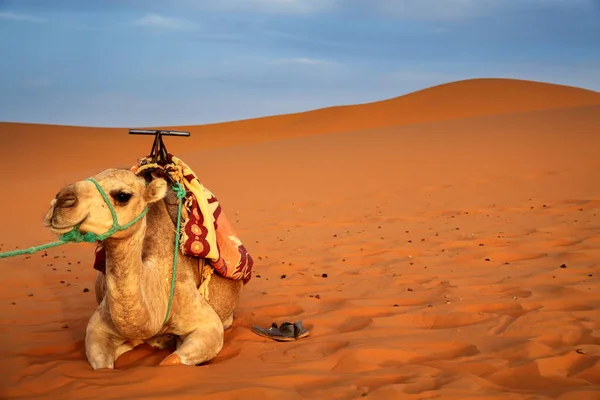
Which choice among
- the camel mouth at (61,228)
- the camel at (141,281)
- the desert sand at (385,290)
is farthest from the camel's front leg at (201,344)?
the camel mouth at (61,228)

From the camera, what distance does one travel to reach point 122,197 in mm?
3857

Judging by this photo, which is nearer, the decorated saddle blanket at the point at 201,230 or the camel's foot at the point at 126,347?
the camel's foot at the point at 126,347

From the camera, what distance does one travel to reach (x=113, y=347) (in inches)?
189

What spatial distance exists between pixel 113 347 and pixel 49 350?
740 millimetres

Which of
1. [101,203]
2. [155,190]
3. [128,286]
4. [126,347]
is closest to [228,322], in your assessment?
[126,347]

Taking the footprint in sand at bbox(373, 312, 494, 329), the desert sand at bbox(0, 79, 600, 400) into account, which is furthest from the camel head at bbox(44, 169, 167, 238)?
the footprint in sand at bbox(373, 312, 494, 329)

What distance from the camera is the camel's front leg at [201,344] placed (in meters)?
4.58

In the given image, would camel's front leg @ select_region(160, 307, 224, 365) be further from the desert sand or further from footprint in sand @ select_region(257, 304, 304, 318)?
footprint in sand @ select_region(257, 304, 304, 318)

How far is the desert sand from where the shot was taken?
428 cm

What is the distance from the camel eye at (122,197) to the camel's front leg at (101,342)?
3.89 feet

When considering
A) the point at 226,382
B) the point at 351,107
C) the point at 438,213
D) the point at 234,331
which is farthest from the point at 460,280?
the point at 351,107

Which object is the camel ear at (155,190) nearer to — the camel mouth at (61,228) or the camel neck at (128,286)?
the camel neck at (128,286)

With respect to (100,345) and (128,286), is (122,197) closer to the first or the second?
(128,286)

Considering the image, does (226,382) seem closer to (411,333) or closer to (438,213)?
(411,333)
